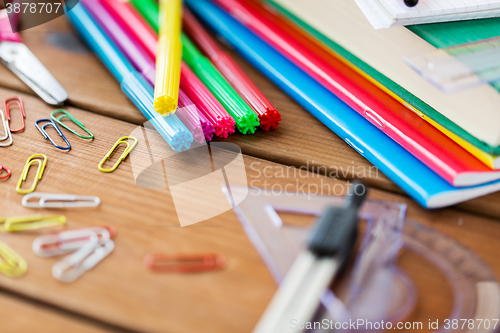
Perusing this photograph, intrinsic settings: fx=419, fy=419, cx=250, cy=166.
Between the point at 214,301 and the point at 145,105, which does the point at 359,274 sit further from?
the point at 145,105

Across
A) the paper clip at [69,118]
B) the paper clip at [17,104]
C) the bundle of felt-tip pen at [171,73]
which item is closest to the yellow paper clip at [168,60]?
the bundle of felt-tip pen at [171,73]

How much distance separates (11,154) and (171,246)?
0.33m

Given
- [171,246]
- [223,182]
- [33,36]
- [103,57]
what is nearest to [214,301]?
[171,246]

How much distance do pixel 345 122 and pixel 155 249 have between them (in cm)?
39

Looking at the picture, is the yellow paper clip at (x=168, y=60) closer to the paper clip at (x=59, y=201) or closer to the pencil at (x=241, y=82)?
the pencil at (x=241, y=82)

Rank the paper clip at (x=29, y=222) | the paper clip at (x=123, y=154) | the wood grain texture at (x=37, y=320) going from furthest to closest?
the paper clip at (x=123, y=154) < the paper clip at (x=29, y=222) < the wood grain texture at (x=37, y=320)

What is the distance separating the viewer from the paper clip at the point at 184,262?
0.50m

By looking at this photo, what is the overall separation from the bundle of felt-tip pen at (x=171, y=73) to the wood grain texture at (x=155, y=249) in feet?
0.22

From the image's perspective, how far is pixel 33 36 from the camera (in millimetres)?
984

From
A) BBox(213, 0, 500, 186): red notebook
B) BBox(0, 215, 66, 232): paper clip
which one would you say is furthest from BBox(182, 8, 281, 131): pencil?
BBox(0, 215, 66, 232): paper clip

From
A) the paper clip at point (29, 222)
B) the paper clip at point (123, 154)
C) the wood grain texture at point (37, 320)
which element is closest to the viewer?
the wood grain texture at point (37, 320)

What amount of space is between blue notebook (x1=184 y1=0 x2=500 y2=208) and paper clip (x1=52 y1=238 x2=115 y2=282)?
42 cm

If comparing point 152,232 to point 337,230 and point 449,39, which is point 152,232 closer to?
point 337,230

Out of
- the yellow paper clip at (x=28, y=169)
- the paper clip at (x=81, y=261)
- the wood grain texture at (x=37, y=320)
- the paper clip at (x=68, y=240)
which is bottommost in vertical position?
the wood grain texture at (x=37, y=320)
